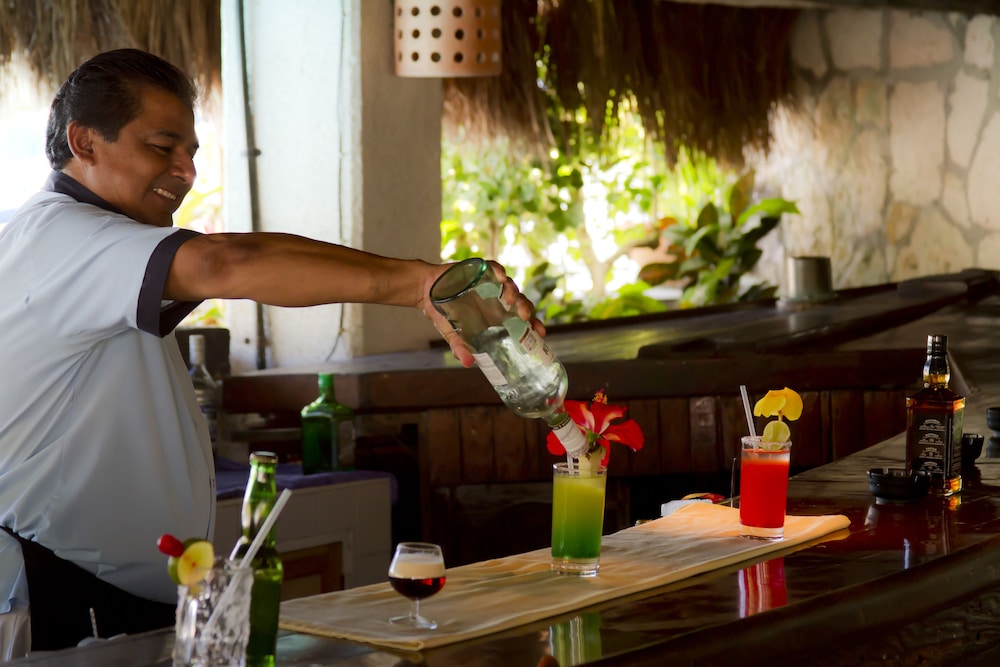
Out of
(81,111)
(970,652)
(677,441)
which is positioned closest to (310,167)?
(677,441)

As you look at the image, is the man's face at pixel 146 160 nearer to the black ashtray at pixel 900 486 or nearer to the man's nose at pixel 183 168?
the man's nose at pixel 183 168

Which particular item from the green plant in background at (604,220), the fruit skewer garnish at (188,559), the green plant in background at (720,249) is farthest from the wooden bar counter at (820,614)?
the green plant in background at (720,249)

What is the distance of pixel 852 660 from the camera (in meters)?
1.78

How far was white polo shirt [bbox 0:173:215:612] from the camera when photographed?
1.95 meters

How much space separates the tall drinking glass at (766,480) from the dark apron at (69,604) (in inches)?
41.1

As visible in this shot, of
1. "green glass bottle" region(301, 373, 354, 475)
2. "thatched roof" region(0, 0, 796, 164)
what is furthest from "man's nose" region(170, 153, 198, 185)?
"thatched roof" region(0, 0, 796, 164)

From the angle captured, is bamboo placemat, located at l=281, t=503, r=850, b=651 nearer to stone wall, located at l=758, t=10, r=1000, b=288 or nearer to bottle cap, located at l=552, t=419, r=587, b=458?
bottle cap, located at l=552, t=419, r=587, b=458

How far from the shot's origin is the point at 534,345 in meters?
1.75

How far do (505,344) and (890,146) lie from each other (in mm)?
6161

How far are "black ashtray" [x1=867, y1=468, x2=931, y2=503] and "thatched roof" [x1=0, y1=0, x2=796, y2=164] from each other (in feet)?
10.6

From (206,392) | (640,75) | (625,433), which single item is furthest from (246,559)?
(640,75)

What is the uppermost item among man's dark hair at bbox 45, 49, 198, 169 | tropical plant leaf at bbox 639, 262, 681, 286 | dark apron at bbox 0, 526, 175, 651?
man's dark hair at bbox 45, 49, 198, 169

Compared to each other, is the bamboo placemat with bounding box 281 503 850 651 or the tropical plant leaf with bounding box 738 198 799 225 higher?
the tropical plant leaf with bounding box 738 198 799 225

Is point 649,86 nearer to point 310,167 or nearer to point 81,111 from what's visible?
point 310,167
